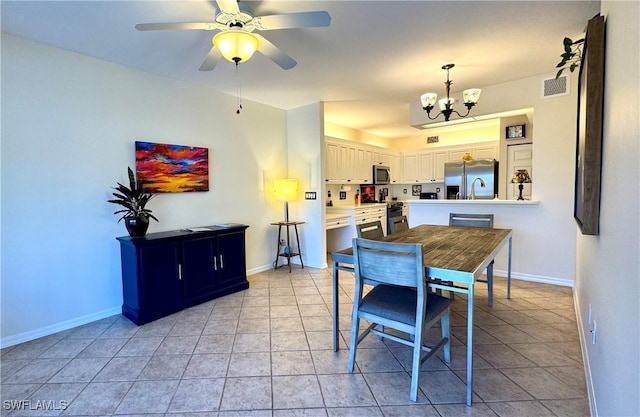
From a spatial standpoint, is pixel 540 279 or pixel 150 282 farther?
pixel 540 279

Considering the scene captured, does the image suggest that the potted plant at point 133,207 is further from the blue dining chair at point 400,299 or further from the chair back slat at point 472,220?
the chair back slat at point 472,220

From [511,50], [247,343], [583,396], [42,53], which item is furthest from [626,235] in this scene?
[42,53]

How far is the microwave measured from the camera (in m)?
6.57

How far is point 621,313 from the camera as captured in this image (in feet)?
3.42

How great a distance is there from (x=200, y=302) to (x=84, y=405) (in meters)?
1.55

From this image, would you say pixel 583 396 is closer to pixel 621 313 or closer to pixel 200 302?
pixel 621 313

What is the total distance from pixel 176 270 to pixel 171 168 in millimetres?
1197

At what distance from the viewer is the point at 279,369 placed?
205 cm

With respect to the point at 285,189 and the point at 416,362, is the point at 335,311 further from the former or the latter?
the point at 285,189

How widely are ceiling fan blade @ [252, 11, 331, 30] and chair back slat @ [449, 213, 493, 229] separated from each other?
103 inches

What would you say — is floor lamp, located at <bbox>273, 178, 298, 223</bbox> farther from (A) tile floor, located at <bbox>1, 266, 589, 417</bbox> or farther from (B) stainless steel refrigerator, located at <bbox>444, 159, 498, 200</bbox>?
(B) stainless steel refrigerator, located at <bbox>444, 159, 498, 200</bbox>

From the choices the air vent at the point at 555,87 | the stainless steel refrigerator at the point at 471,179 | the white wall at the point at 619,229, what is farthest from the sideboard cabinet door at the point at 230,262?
the stainless steel refrigerator at the point at 471,179

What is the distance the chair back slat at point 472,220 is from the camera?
11.0 ft

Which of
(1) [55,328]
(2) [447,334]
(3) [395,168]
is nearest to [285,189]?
(1) [55,328]
